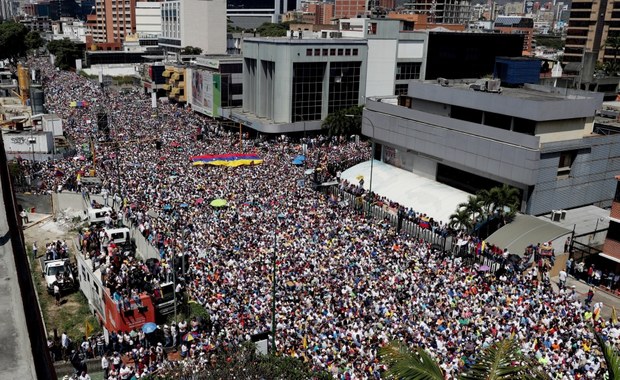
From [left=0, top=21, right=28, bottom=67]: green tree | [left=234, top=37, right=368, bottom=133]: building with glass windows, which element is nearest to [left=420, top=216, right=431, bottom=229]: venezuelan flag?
[left=234, top=37, right=368, bottom=133]: building with glass windows

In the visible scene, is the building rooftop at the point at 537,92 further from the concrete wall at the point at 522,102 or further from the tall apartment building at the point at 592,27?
the tall apartment building at the point at 592,27

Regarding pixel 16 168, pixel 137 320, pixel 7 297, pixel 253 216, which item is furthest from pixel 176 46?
pixel 7 297

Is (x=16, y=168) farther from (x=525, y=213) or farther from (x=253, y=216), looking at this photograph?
(x=525, y=213)

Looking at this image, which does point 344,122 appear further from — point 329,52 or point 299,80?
point 329,52

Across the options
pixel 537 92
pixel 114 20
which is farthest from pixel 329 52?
pixel 114 20

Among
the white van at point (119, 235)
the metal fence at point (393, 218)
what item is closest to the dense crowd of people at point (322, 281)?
the metal fence at point (393, 218)

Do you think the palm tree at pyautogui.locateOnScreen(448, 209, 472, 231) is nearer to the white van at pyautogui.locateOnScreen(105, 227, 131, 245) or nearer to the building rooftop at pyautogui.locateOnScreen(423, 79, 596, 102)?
the building rooftop at pyautogui.locateOnScreen(423, 79, 596, 102)
